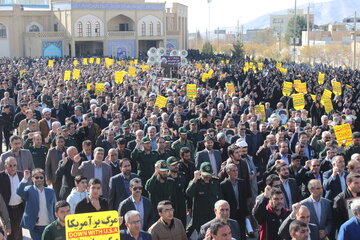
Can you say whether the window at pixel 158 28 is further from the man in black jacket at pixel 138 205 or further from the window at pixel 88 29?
the man in black jacket at pixel 138 205

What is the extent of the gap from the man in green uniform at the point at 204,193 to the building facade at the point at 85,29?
53.5 metres

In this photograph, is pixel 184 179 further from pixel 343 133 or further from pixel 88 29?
pixel 88 29

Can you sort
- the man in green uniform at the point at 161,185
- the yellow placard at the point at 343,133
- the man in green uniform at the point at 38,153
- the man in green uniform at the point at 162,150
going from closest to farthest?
the man in green uniform at the point at 161,185 < the man in green uniform at the point at 162,150 < the man in green uniform at the point at 38,153 < the yellow placard at the point at 343,133

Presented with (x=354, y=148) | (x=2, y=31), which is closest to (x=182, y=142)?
(x=354, y=148)

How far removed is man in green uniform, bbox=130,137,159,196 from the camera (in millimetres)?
10219

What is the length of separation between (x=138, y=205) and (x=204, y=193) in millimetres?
1196

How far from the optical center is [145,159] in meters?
10.2

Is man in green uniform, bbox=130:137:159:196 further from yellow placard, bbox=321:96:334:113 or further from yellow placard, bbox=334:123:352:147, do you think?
yellow placard, bbox=321:96:334:113

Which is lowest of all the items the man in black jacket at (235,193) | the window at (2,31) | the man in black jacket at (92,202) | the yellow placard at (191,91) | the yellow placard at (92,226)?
the man in black jacket at (235,193)

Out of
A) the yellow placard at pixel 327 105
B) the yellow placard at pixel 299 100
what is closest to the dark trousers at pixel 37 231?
the yellow placard at pixel 327 105

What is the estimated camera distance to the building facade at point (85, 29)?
62.9 meters

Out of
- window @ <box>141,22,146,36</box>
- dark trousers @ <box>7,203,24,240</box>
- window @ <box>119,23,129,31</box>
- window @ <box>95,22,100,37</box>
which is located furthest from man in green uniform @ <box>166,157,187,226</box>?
window @ <box>119,23,129,31</box>

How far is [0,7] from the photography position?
70.8 meters

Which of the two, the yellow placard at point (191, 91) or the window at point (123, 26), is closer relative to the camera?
the yellow placard at point (191, 91)
